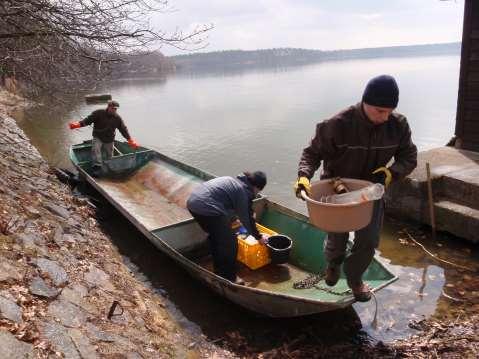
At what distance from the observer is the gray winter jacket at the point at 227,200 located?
6.39 meters

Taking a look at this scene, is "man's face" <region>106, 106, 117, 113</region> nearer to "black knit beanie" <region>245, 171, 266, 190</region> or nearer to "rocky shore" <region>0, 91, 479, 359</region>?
"rocky shore" <region>0, 91, 479, 359</region>

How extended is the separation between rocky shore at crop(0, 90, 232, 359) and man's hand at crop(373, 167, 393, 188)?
120 inches

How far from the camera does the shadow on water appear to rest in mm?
5957

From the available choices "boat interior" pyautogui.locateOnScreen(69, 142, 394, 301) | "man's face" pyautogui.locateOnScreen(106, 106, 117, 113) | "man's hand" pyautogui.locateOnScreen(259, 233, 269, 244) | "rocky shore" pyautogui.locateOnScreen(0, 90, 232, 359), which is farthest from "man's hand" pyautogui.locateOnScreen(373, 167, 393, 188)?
"man's face" pyautogui.locateOnScreen(106, 106, 117, 113)

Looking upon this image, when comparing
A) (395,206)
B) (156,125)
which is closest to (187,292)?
(395,206)

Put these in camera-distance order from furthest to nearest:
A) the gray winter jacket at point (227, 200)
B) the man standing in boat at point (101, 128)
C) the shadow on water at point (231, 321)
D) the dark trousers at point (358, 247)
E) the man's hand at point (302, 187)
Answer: the man standing in boat at point (101, 128) < the gray winter jacket at point (227, 200) < the shadow on water at point (231, 321) < the dark trousers at point (358, 247) < the man's hand at point (302, 187)

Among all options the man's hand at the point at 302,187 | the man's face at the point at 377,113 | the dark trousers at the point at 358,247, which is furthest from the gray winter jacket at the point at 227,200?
the man's face at the point at 377,113

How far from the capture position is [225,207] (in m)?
6.52

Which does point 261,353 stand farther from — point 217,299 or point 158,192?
point 158,192

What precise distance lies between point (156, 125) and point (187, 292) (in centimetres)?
2420

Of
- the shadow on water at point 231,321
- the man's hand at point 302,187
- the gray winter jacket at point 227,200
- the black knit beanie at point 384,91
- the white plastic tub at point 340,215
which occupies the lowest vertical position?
the shadow on water at point 231,321

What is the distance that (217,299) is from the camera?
23.6 ft

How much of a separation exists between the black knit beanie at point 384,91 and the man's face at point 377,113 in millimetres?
51

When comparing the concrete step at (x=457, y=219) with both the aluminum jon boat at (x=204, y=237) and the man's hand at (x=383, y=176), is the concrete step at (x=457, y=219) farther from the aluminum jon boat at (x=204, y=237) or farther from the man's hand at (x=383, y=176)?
the man's hand at (x=383, y=176)
